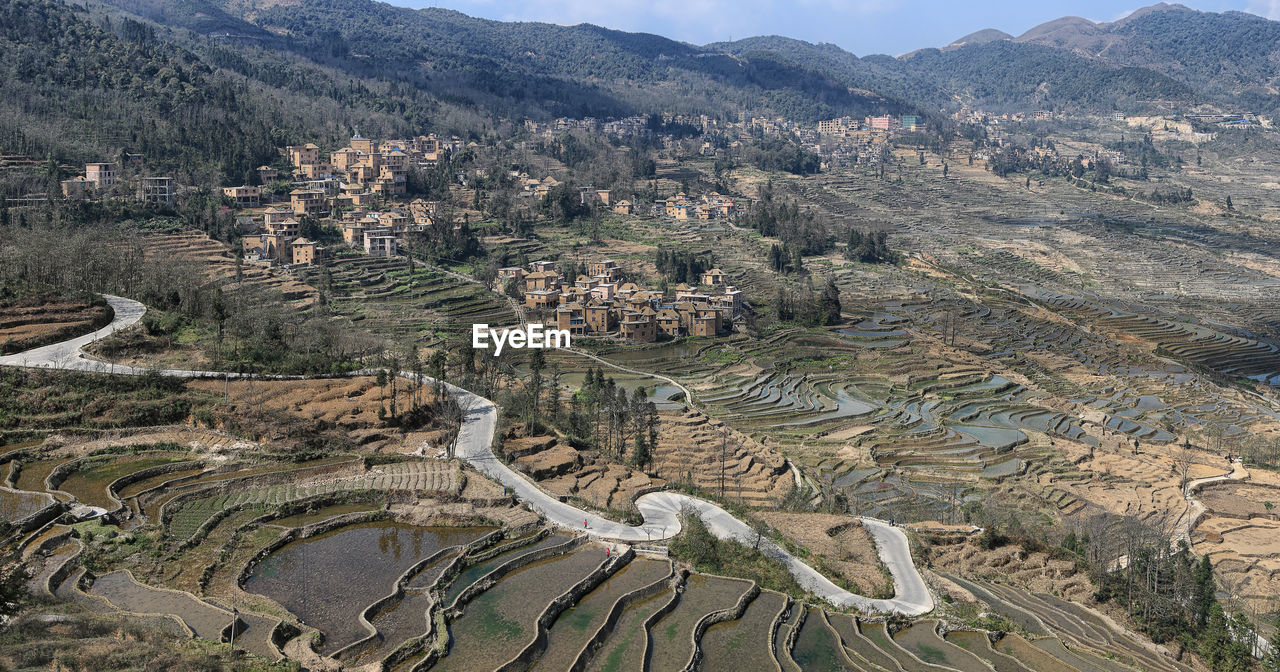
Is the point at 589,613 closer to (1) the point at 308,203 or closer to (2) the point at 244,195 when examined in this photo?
(1) the point at 308,203

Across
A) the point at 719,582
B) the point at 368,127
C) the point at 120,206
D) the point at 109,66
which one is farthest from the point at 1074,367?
the point at 109,66

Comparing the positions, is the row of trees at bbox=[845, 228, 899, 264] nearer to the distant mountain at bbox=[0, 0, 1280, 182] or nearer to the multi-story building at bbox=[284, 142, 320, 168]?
the multi-story building at bbox=[284, 142, 320, 168]

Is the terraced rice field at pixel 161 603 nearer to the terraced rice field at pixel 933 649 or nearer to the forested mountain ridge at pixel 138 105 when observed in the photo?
the terraced rice field at pixel 933 649

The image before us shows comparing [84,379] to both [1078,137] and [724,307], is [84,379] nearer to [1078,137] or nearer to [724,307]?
[724,307]

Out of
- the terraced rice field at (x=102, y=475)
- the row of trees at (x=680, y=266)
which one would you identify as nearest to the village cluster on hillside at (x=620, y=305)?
the row of trees at (x=680, y=266)

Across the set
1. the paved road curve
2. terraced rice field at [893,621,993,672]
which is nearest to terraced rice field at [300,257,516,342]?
the paved road curve

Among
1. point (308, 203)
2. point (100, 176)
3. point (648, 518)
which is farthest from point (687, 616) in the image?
point (100, 176)
